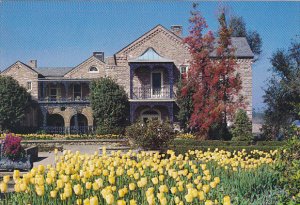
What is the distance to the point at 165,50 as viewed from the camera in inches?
1207

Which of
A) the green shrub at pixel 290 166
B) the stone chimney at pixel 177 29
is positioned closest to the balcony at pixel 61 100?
the stone chimney at pixel 177 29

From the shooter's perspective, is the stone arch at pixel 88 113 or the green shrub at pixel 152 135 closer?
the green shrub at pixel 152 135

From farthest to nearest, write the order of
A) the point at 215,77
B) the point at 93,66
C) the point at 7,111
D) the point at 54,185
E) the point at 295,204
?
1. the point at 93,66
2. the point at 7,111
3. the point at 215,77
4. the point at 54,185
5. the point at 295,204

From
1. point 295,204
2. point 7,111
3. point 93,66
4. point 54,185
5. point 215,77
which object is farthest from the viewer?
point 93,66

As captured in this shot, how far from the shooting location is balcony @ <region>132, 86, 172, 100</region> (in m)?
30.2

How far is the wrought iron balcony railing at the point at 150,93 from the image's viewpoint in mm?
30203

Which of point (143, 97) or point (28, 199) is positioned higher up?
point (143, 97)

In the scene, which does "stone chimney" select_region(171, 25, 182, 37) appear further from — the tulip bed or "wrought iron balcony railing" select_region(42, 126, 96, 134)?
the tulip bed

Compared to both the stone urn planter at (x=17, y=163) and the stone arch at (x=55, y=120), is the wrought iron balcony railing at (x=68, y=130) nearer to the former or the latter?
the stone arch at (x=55, y=120)

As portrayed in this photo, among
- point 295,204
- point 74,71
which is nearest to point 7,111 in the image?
point 74,71

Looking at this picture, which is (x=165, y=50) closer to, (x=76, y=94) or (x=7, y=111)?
(x=76, y=94)

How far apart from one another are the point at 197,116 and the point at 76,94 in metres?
14.2

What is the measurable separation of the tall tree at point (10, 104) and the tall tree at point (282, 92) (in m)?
18.1

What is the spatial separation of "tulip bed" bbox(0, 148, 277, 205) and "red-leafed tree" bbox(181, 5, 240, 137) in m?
15.8
